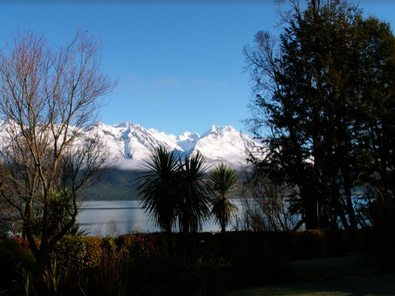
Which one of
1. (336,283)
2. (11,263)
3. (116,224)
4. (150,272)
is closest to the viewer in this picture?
(150,272)

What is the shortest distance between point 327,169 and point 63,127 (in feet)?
40.3

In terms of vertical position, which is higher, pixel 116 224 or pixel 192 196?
pixel 116 224

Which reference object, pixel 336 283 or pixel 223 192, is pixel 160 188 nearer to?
pixel 223 192

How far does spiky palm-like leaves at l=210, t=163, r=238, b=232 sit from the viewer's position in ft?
64.2

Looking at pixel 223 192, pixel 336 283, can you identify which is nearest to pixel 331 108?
pixel 223 192

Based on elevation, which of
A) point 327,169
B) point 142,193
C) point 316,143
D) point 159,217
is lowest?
point 159,217

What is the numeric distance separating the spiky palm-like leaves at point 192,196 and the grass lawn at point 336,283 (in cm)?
499

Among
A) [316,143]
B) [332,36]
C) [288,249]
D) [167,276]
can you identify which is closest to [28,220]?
[167,276]

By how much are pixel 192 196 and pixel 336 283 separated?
6883 mm

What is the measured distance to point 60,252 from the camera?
46.0 ft

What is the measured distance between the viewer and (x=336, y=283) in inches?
289

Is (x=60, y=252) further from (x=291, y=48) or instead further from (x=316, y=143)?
(x=291, y=48)

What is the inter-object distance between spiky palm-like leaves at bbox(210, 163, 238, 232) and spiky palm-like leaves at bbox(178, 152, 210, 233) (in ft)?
15.9

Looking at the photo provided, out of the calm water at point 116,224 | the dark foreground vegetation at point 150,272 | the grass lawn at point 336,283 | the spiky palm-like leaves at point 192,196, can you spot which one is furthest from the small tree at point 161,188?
the grass lawn at point 336,283
